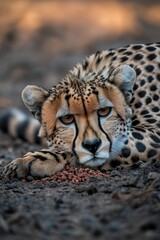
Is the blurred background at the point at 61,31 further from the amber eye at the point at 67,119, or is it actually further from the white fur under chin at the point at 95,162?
the white fur under chin at the point at 95,162

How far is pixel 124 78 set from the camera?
4707mm

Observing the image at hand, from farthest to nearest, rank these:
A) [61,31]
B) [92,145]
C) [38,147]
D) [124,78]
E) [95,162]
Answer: [61,31]
[38,147]
[124,78]
[95,162]
[92,145]

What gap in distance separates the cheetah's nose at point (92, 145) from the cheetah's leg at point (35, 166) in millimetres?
312

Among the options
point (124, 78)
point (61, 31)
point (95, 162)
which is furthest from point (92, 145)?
point (61, 31)

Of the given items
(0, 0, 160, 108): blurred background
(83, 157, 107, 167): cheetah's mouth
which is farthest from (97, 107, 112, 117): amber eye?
(0, 0, 160, 108): blurred background

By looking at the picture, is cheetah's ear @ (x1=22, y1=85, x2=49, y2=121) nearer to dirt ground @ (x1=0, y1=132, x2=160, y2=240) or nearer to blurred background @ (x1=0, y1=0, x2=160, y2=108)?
dirt ground @ (x1=0, y1=132, x2=160, y2=240)

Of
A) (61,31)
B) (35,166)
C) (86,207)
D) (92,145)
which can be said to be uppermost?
(61,31)

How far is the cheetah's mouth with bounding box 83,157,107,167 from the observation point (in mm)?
4348

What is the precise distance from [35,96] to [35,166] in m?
0.51

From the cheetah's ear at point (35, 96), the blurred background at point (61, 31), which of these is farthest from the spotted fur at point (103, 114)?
the blurred background at point (61, 31)

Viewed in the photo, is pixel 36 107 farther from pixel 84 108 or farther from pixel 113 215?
pixel 113 215

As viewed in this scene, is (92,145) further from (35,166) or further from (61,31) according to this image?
(61,31)

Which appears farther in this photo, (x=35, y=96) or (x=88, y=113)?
(x=35, y=96)

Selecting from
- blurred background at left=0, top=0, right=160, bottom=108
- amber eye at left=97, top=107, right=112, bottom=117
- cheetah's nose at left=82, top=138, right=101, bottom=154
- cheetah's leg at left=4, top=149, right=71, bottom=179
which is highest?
blurred background at left=0, top=0, right=160, bottom=108
